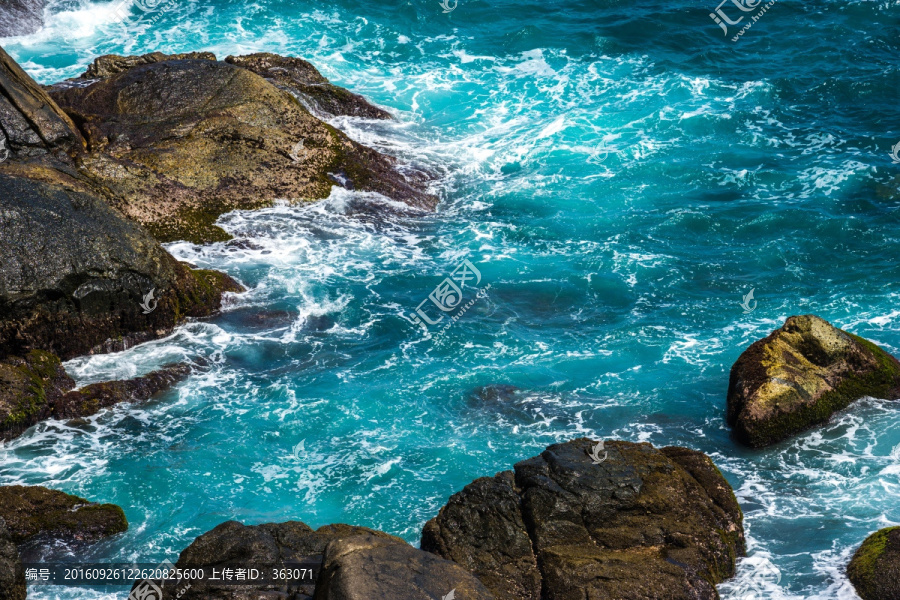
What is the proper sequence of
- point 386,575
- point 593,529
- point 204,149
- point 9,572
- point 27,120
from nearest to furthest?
point 386,575, point 9,572, point 593,529, point 27,120, point 204,149

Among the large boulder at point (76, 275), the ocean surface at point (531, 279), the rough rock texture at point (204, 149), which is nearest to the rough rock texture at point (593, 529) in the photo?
the ocean surface at point (531, 279)

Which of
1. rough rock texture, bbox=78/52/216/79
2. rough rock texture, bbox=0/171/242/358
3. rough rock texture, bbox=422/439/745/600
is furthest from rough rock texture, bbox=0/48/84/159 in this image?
rough rock texture, bbox=422/439/745/600

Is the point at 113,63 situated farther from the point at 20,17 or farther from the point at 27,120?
the point at 20,17

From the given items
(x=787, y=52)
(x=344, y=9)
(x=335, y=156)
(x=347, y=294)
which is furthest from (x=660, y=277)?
(x=344, y=9)

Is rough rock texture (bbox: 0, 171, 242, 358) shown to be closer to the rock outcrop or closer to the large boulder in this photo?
the large boulder

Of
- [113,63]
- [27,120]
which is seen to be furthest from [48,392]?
[113,63]

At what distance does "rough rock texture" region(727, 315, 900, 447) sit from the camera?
14887mm

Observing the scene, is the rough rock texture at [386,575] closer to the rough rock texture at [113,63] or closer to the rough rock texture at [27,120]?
the rough rock texture at [27,120]

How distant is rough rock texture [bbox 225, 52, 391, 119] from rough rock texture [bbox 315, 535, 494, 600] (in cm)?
1870

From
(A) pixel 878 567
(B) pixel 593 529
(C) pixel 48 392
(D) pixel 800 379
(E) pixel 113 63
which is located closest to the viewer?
(B) pixel 593 529

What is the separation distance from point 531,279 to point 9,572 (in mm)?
13439

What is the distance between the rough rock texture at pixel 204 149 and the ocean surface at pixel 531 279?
784mm

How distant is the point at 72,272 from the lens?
15.8 metres

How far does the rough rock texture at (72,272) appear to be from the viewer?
15438 millimetres
